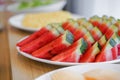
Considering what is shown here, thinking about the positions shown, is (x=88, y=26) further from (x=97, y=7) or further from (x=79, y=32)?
(x=97, y=7)

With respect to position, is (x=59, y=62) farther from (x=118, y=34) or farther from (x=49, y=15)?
(x=49, y=15)

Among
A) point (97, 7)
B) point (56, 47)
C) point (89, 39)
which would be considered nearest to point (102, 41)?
point (89, 39)

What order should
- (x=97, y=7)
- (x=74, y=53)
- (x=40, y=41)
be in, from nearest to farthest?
(x=74, y=53), (x=40, y=41), (x=97, y=7)

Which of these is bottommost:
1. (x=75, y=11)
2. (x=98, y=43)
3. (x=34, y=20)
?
(x=75, y=11)

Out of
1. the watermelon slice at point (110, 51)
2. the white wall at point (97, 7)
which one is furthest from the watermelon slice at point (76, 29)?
the white wall at point (97, 7)

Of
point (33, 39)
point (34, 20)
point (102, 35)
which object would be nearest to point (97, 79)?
point (102, 35)

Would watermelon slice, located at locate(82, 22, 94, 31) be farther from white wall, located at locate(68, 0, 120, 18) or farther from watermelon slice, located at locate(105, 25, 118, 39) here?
white wall, located at locate(68, 0, 120, 18)

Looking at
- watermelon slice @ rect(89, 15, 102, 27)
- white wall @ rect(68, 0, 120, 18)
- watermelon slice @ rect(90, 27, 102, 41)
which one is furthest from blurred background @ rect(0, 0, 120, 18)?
watermelon slice @ rect(90, 27, 102, 41)
